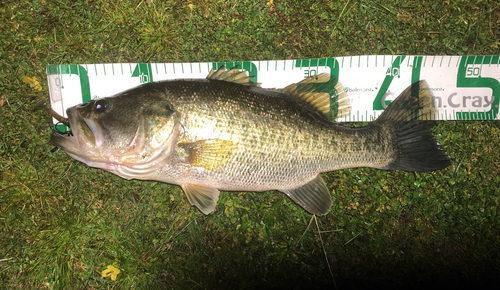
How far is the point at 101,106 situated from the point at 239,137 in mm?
1216

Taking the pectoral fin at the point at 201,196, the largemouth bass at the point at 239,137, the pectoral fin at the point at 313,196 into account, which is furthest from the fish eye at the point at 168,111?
the pectoral fin at the point at 313,196

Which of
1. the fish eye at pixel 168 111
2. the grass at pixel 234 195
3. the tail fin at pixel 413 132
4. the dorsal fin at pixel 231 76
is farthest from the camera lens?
the grass at pixel 234 195

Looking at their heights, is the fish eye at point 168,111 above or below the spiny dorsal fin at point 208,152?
above

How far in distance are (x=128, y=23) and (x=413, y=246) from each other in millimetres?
4095

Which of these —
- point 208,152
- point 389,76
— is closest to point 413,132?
point 389,76

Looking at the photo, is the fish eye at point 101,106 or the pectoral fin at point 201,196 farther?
the pectoral fin at point 201,196

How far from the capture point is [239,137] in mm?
2488

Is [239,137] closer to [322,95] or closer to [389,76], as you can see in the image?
[322,95]

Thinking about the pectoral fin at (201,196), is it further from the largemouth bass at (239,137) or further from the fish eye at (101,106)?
the fish eye at (101,106)

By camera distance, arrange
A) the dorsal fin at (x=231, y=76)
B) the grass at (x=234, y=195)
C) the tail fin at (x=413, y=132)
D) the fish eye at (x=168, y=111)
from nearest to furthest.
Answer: the fish eye at (x=168, y=111) < the dorsal fin at (x=231, y=76) < the tail fin at (x=413, y=132) < the grass at (x=234, y=195)

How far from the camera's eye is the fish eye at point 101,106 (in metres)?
2.45

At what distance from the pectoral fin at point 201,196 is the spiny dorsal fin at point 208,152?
1.17 feet

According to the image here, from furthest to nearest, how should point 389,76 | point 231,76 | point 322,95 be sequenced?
point 389,76
point 322,95
point 231,76

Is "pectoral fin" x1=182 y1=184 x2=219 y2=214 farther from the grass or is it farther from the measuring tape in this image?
the measuring tape
